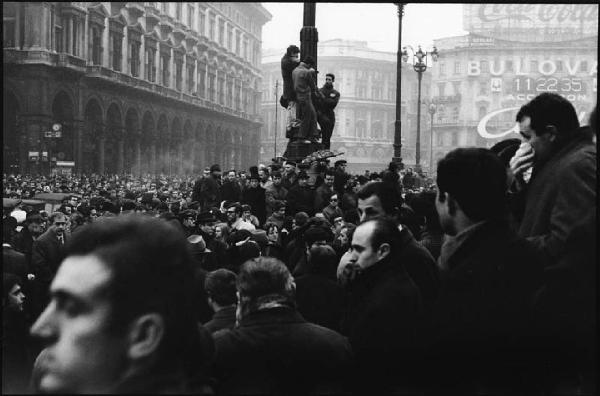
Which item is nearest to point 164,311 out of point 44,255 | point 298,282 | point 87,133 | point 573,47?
point 298,282

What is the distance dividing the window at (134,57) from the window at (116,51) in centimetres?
201

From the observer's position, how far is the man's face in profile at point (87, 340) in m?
1.65

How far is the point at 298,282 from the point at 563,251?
2673mm

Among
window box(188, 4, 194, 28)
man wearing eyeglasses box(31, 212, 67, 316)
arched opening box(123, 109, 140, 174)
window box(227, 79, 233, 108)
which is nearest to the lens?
man wearing eyeglasses box(31, 212, 67, 316)

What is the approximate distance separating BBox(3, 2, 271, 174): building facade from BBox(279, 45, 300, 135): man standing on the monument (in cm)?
906

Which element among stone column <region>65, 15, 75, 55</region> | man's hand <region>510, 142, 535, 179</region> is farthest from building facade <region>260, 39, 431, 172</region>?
man's hand <region>510, 142, 535, 179</region>

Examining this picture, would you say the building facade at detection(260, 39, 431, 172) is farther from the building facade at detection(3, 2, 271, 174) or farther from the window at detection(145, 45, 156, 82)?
the window at detection(145, 45, 156, 82)

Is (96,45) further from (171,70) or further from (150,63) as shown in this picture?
(171,70)

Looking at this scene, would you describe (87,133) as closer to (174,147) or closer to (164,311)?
(174,147)

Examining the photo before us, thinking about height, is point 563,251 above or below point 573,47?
below

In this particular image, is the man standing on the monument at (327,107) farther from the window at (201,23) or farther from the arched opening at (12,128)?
the window at (201,23)

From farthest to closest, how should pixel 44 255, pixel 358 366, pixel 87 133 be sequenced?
pixel 87 133 < pixel 44 255 < pixel 358 366

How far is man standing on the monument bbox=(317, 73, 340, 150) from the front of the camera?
1795 cm

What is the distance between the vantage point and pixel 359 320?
3773 millimetres
